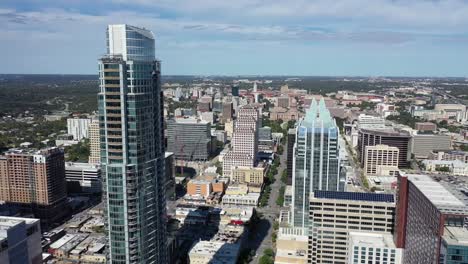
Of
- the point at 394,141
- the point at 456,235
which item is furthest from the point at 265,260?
the point at 394,141

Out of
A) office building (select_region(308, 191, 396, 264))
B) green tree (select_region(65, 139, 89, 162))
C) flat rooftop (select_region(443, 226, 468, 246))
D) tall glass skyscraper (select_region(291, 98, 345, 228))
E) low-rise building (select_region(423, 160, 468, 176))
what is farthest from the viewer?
green tree (select_region(65, 139, 89, 162))

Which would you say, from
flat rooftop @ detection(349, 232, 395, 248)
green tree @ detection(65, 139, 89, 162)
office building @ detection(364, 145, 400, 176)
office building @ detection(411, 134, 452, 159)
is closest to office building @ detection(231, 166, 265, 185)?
office building @ detection(364, 145, 400, 176)

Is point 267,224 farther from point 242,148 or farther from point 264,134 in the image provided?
point 264,134

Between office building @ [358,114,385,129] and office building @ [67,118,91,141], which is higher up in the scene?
office building @ [358,114,385,129]

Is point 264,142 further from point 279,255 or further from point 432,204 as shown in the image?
point 432,204

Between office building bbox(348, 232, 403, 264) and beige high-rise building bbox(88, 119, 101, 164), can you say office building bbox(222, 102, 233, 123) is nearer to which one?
beige high-rise building bbox(88, 119, 101, 164)

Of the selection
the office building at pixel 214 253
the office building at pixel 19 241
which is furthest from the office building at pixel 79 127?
the office building at pixel 19 241
